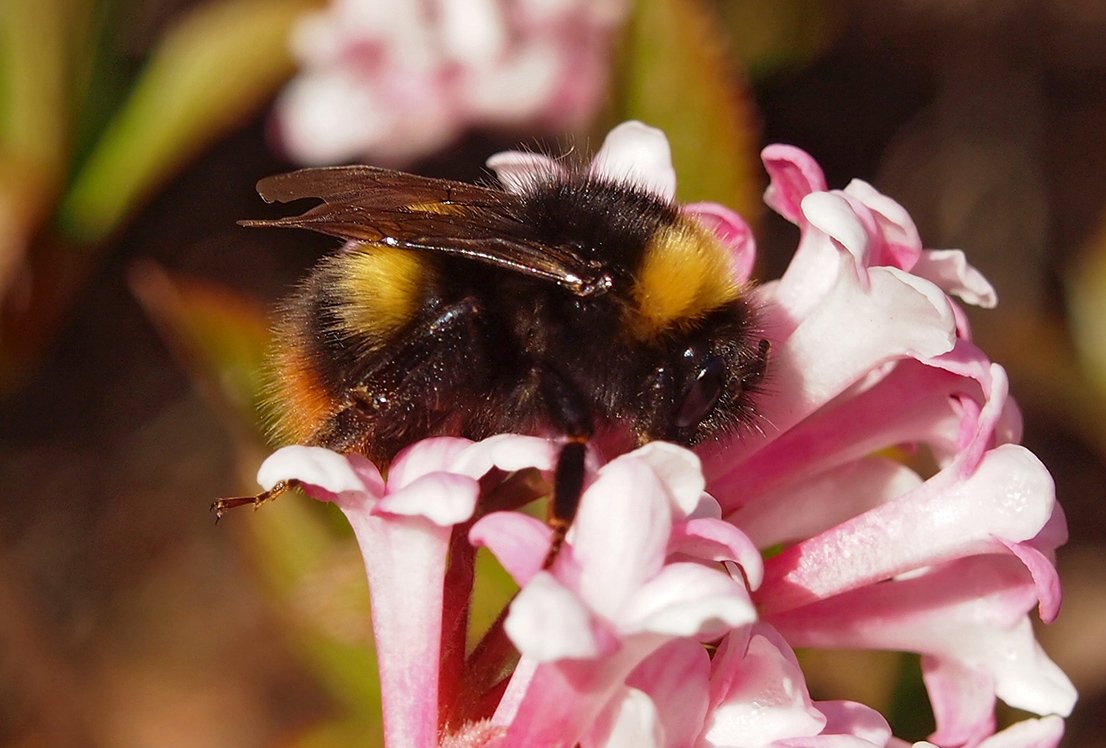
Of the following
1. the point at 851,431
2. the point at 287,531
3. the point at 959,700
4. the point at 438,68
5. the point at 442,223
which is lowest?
the point at 287,531

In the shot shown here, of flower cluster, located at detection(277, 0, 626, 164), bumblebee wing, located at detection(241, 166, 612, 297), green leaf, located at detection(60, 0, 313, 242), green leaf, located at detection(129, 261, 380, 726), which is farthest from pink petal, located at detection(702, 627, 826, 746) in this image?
green leaf, located at detection(60, 0, 313, 242)

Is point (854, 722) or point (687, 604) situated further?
point (854, 722)

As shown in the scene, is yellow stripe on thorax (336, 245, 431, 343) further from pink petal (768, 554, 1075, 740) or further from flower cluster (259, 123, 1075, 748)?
pink petal (768, 554, 1075, 740)

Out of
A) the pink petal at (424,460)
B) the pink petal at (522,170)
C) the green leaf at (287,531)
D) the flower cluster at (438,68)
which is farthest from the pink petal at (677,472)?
the flower cluster at (438,68)

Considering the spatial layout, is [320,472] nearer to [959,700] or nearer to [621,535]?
[621,535]

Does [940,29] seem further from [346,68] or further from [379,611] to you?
[379,611]

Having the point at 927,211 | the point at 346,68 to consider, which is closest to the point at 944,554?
the point at 346,68

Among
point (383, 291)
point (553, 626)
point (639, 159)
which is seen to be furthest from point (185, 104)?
point (553, 626)
